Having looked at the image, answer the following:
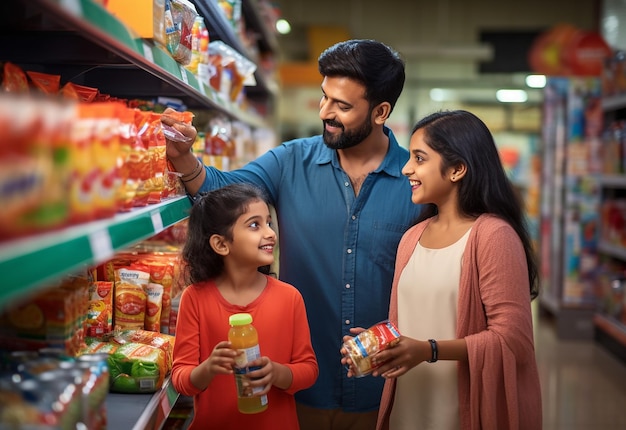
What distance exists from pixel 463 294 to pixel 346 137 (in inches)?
26.4

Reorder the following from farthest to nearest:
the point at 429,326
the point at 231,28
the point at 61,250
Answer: the point at 231,28
the point at 429,326
the point at 61,250

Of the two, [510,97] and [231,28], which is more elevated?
[510,97]

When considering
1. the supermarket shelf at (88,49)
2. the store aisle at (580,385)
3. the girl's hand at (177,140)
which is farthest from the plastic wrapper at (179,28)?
the store aisle at (580,385)

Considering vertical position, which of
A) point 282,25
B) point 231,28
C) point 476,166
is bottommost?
point 476,166

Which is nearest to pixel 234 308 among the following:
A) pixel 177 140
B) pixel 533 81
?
pixel 177 140

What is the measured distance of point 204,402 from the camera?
69.6 inches

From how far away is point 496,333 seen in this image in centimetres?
186

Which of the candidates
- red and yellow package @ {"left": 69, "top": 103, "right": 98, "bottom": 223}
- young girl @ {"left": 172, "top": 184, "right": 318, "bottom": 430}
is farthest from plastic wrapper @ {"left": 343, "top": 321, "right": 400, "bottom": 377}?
red and yellow package @ {"left": 69, "top": 103, "right": 98, "bottom": 223}

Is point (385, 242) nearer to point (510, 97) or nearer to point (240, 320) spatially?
point (240, 320)

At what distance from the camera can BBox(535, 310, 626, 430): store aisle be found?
13.6 ft

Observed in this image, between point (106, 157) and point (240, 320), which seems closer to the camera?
point (106, 157)

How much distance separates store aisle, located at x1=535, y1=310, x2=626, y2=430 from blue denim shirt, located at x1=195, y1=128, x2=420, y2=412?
2.24 metres

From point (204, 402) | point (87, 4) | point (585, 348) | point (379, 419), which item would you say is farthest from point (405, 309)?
point (585, 348)

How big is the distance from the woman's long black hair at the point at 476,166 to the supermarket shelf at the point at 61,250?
0.95 metres
